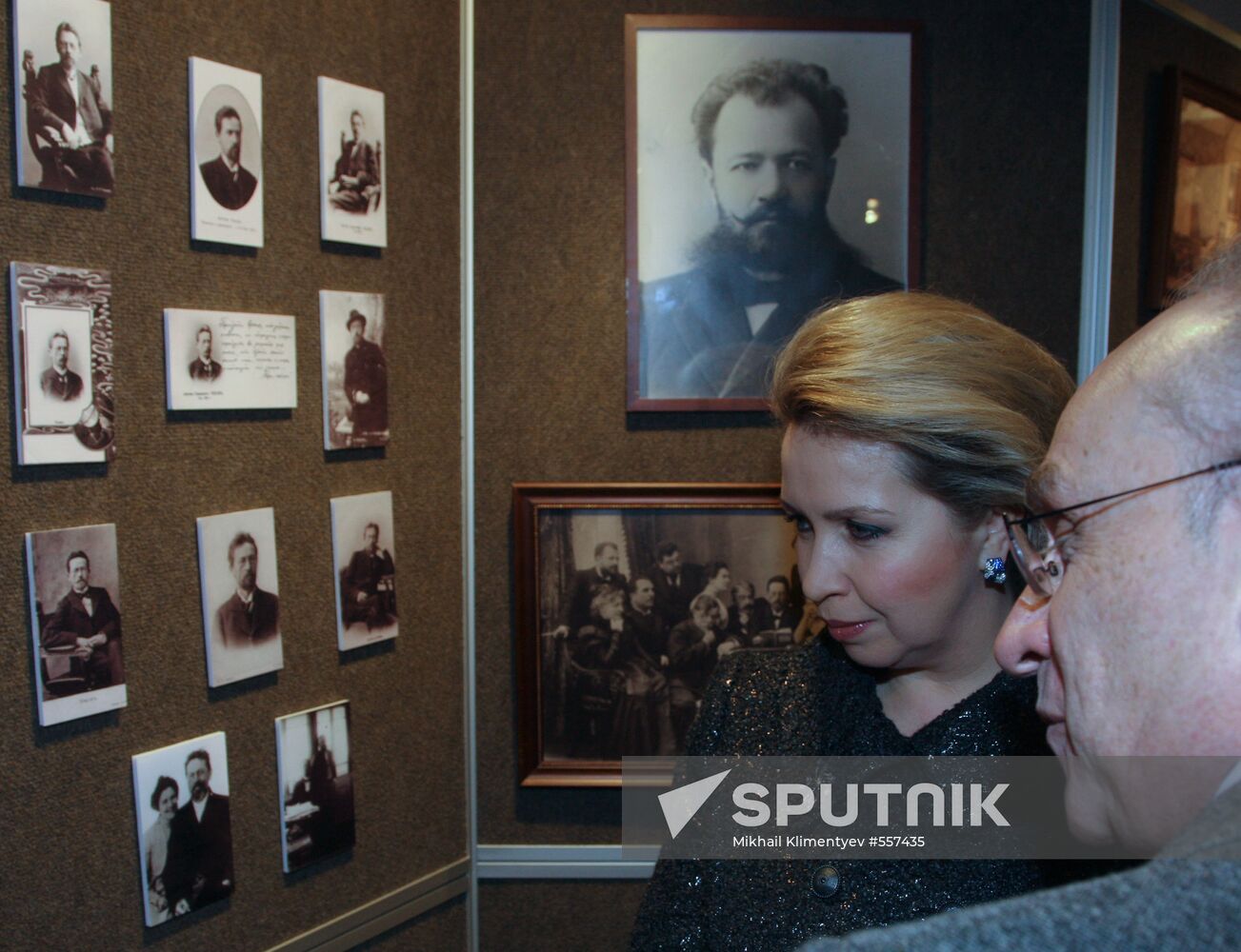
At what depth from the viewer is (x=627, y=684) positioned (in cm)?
169

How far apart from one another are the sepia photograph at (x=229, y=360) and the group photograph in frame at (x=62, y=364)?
0.08 metres

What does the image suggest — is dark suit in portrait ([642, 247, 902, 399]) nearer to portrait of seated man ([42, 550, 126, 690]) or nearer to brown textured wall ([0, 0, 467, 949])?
brown textured wall ([0, 0, 467, 949])

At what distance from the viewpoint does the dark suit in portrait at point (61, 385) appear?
1.09 m

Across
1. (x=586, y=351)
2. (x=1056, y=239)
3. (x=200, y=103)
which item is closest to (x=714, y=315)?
(x=586, y=351)

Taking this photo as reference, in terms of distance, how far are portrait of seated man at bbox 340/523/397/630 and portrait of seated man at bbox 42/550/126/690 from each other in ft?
1.10

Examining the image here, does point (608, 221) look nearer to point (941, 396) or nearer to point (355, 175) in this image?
point (355, 175)

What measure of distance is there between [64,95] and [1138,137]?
147 centimetres

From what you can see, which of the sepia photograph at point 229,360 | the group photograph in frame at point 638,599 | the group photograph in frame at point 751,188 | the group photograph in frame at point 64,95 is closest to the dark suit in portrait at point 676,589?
the group photograph in frame at point 638,599

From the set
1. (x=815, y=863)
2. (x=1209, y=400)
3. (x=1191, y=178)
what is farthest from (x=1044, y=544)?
(x=1191, y=178)

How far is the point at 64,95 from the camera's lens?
1086 millimetres

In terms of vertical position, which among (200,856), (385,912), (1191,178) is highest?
(1191,178)

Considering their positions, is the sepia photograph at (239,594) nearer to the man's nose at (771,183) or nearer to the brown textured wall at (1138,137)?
the man's nose at (771,183)

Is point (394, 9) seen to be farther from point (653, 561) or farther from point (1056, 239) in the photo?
point (1056, 239)

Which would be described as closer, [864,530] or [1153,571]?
[1153,571]
